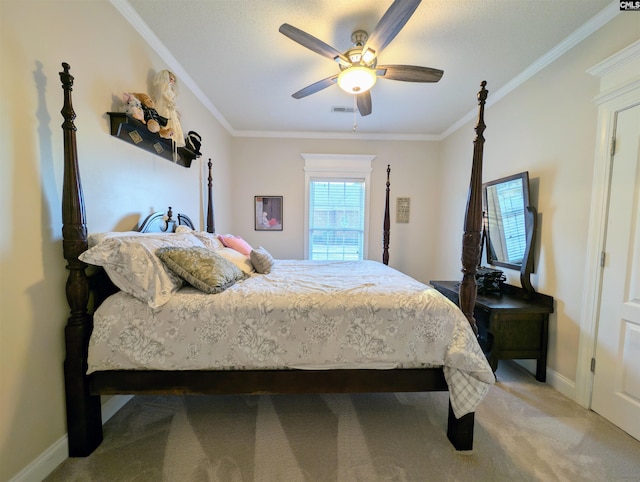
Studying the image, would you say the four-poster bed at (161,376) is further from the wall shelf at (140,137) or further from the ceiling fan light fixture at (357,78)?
the ceiling fan light fixture at (357,78)

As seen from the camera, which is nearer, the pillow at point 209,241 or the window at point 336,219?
the pillow at point 209,241

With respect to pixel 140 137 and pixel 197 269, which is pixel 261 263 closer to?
pixel 197 269

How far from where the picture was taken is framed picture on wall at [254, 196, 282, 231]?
4199 millimetres

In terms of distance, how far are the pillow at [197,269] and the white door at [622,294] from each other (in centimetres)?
249

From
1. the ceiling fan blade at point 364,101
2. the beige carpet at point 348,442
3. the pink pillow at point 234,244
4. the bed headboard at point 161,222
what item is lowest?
the beige carpet at point 348,442

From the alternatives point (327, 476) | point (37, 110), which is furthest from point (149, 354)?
point (37, 110)

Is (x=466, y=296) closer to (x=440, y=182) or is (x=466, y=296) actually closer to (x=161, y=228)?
(x=161, y=228)

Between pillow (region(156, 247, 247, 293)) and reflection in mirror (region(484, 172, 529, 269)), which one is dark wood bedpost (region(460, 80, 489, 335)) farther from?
pillow (region(156, 247, 247, 293))

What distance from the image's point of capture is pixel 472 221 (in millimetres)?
1486

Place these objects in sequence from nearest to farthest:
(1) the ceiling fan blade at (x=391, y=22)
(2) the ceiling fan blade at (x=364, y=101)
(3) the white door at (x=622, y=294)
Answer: (1) the ceiling fan blade at (x=391, y=22)
(3) the white door at (x=622, y=294)
(2) the ceiling fan blade at (x=364, y=101)

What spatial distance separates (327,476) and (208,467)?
24.2 inches

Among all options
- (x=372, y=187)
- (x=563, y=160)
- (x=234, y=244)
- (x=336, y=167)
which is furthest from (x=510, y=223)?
(x=234, y=244)

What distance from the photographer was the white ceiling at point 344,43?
173 cm

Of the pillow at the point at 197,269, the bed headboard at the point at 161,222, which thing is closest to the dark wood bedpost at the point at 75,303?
the pillow at the point at 197,269
